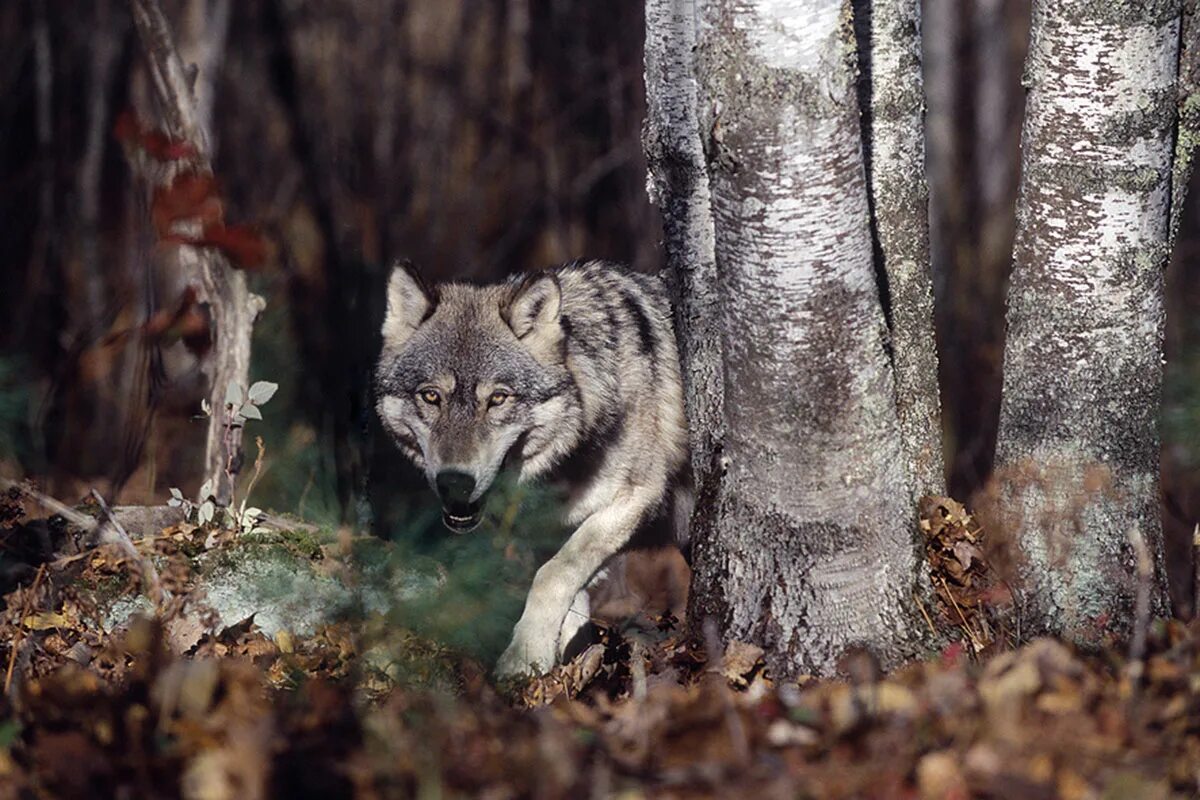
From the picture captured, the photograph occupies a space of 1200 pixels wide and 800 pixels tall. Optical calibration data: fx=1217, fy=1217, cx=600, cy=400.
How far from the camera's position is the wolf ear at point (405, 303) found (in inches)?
214

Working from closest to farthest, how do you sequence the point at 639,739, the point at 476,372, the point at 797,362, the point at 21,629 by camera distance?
the point at 639,739 → the point at 797,362 → the point at 21,629 → the point at 476,372

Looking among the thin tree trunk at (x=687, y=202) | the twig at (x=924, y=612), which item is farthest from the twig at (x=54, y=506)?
Answer: the twig at (x=924, y=612)

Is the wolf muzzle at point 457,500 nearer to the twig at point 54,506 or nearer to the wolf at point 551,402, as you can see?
the wolf at point 551,402

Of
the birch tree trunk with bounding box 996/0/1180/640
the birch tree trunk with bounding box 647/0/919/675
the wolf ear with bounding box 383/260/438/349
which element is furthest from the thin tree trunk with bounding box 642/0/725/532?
the wolf ear with bounding box 383/260/438/349

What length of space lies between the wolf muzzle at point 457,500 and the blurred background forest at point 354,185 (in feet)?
7.29

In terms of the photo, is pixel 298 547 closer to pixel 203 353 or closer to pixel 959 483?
pixel 203 353

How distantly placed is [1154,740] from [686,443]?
340 cm

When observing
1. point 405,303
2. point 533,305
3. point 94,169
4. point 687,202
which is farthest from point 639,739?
point 94,169

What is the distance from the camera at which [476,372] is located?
5246 millimetres

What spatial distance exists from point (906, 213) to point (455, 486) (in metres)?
2.02

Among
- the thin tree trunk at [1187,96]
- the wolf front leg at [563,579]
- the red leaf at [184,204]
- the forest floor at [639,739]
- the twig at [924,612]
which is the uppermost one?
the thin tree trunk at [1187,96]

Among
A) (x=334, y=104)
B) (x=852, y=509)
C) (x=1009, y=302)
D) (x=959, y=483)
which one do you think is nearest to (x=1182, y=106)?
(x=1009, y=302)

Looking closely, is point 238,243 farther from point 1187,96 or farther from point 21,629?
point 1187,96

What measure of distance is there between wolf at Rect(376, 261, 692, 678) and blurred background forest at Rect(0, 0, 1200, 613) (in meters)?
1.62
